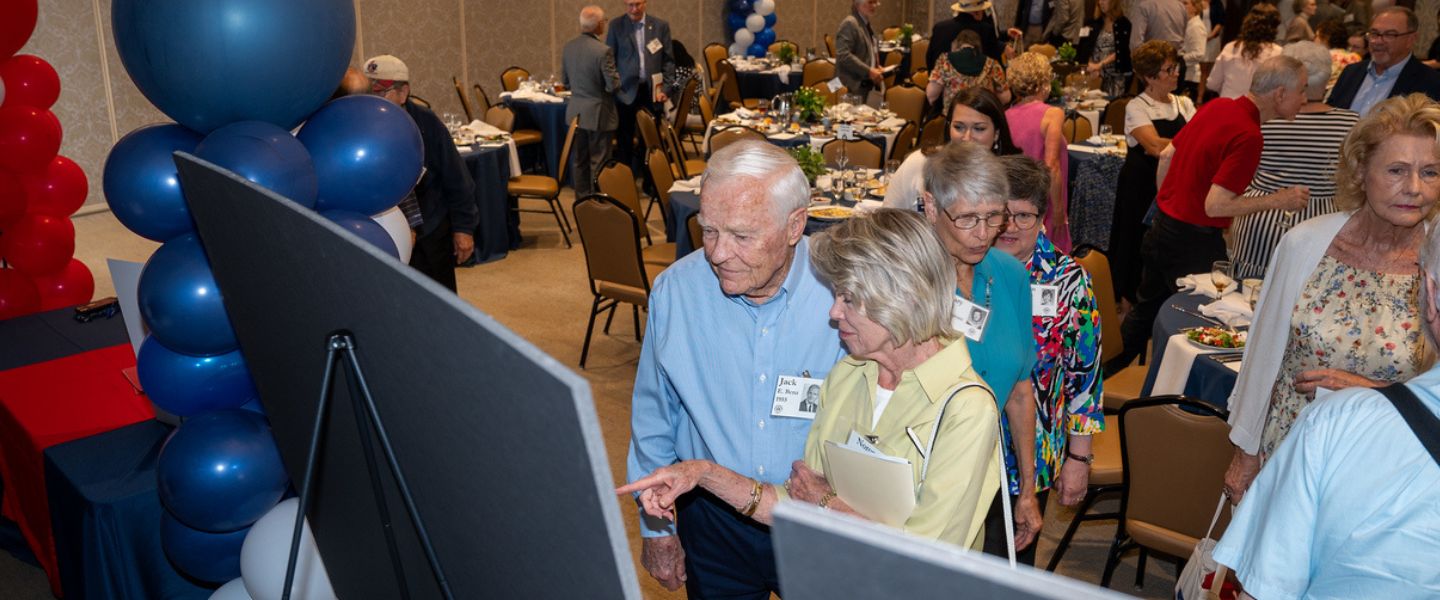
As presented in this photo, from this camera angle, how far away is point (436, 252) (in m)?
4.71

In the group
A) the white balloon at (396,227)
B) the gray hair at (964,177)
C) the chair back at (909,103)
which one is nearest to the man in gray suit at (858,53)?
the chair back at (909,103)

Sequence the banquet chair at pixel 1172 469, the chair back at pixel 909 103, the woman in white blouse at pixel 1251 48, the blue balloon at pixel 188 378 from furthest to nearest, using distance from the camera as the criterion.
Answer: the chair back at pixel 909 103
the woman in white blouse at pixel 1251 48
the banquet chair at pixel 1172 469
the blue balloon at pixel 188 378

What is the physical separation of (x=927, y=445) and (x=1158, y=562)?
2.43m

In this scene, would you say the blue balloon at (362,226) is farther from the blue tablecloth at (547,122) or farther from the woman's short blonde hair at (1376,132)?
the blue tablecloth at (547,122)

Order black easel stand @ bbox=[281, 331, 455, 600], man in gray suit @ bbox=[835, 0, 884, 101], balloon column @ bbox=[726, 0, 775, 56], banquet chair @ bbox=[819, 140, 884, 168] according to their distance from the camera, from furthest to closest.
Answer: balloon column @ bbox=[726, 0, 775, 56]
man in gray suit @ bbox=[835, 0, 884, 101]
banquet chair @ bbox=[819, 140, 884, 168]
black easel stand @ bbox=[281, 331, 455, 600]

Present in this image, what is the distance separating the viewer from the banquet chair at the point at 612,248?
15.8 feet

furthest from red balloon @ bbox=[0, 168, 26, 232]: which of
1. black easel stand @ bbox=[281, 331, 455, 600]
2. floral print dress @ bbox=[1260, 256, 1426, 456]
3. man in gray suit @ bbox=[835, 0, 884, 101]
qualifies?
man in gray suit @ bbox=[835, 0, 884, 101]

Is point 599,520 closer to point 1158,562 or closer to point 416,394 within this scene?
point 416,394

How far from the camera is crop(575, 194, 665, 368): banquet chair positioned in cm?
480

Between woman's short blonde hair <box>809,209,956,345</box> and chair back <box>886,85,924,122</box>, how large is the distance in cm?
760

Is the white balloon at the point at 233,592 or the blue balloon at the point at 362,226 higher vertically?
the blue balloon at the point at 362,226

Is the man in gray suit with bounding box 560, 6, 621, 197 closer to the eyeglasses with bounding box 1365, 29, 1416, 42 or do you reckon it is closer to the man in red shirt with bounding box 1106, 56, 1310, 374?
the man in red shirt with bounding box 1106, 56, 1310, 374

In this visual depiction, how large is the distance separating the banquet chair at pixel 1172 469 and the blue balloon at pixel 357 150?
1.94 meters

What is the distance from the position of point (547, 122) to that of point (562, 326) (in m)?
3.39
